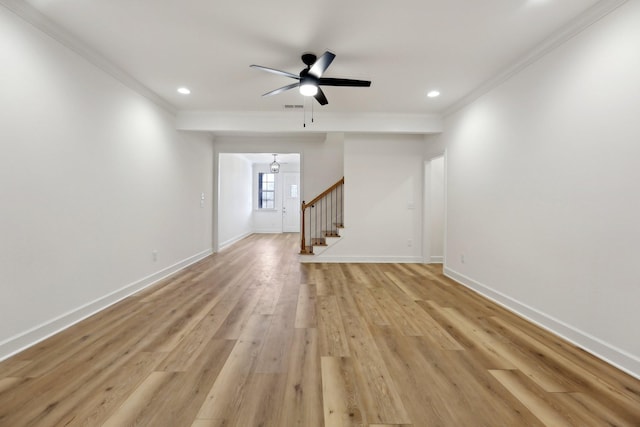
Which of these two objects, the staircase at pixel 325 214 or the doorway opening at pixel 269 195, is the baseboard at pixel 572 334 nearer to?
the staircase at pixel 325 214

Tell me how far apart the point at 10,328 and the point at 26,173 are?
1201 millimetres

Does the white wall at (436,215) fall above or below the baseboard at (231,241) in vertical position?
above

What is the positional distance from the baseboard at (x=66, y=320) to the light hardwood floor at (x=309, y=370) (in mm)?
79

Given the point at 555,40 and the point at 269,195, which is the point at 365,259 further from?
the point at 269,195

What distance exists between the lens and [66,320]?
255cm

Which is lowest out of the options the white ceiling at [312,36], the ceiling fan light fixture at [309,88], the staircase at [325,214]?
the staircase at [325,214]

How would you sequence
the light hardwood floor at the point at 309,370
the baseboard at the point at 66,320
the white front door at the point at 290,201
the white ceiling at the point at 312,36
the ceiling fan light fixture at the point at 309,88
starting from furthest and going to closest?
1. the white front door at the point at 290,201
2. the ceiling fan light fixture at the point at 309,88
3. the white ceiling at the point at 312,36
4. the baseboard at the point at 66,320
5. the light hardwood floor at the point at 309,370

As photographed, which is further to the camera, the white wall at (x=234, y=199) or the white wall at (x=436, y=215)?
the white wall at (x=234, y=199)

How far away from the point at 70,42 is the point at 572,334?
17.1 feet

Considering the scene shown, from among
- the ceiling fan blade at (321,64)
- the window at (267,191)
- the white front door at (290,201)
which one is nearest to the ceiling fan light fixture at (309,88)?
the ceiling fan blade at (321,64)

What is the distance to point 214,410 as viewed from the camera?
1524 mm

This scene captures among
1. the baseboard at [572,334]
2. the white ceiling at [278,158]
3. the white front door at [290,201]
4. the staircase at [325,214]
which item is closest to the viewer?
the baseboard at [572,334]

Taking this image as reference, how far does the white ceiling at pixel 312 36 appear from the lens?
2.21m

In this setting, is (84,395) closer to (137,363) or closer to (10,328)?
(137,363)
